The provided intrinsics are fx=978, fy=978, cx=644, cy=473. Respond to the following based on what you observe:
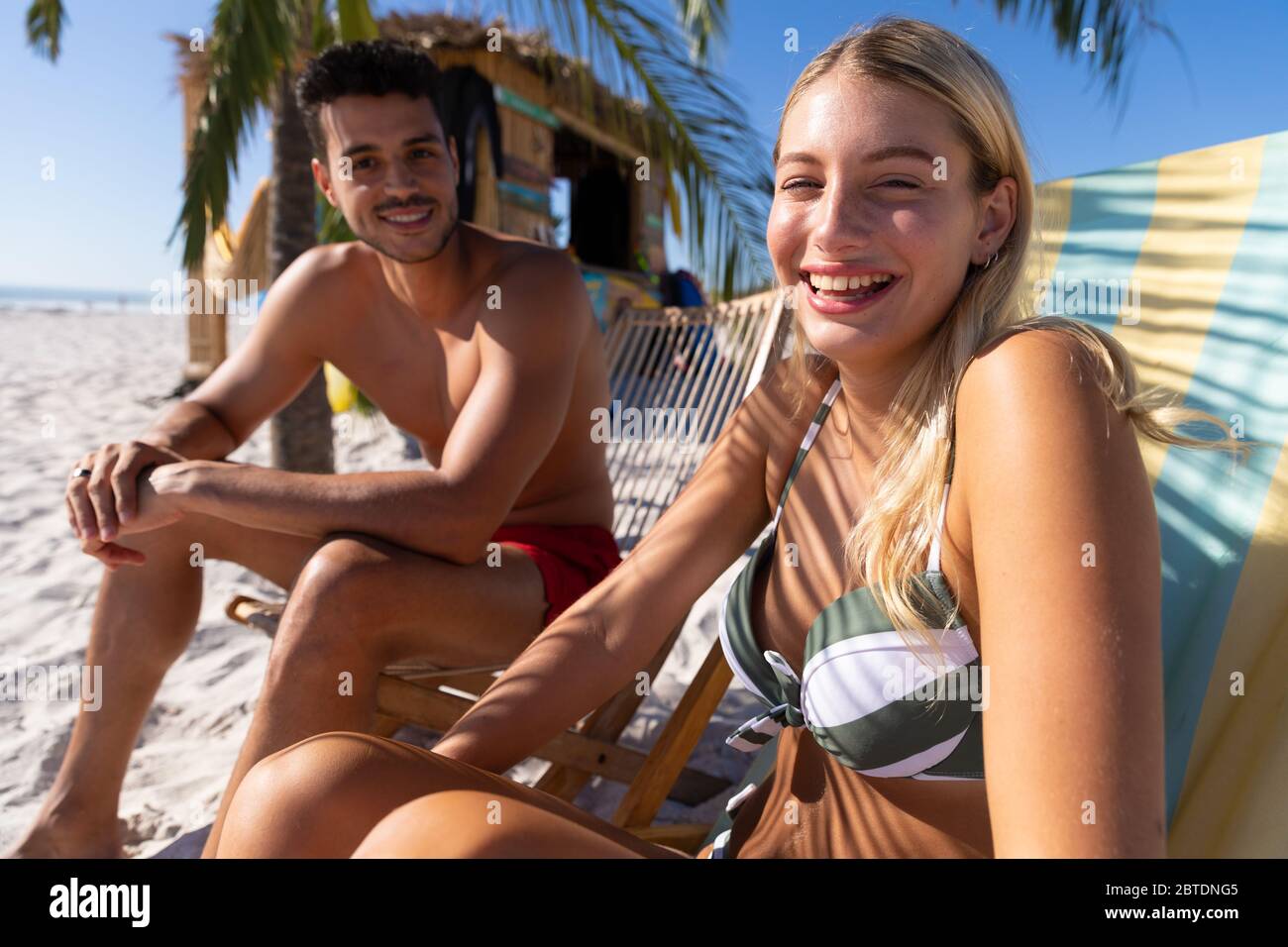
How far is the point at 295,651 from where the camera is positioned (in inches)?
72.9

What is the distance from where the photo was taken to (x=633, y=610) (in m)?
1.55

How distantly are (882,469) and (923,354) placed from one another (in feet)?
0.53

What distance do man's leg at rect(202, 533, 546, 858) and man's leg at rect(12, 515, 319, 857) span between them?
447 millimetres

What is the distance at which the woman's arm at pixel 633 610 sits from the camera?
4.79 feet

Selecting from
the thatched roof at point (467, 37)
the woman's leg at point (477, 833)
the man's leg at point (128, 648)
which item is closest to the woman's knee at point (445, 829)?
the woman's leg at point (477, 833)

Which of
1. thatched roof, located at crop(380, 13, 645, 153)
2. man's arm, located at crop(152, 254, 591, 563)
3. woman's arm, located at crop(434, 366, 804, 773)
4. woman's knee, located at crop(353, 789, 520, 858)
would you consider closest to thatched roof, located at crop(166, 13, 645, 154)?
thatched roof, located at crop(380, 13, 645, 153)

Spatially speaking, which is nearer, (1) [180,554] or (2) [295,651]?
(2) [295,651]

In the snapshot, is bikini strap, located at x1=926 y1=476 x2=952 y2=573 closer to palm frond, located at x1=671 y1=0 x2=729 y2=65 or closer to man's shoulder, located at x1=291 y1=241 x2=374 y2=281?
man's shoulder, located at x1=291 y1=241 x2=374 y2=281

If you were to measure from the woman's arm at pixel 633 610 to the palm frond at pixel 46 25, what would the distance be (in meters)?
5.69

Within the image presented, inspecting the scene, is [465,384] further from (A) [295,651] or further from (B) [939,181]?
(B) [939,181]

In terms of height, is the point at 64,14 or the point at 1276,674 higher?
the point at 64,14

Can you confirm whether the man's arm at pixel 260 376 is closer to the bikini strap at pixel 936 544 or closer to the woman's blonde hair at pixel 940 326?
the woman's blonde hair at pixel 940 326

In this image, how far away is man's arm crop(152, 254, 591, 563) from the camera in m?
2.07
